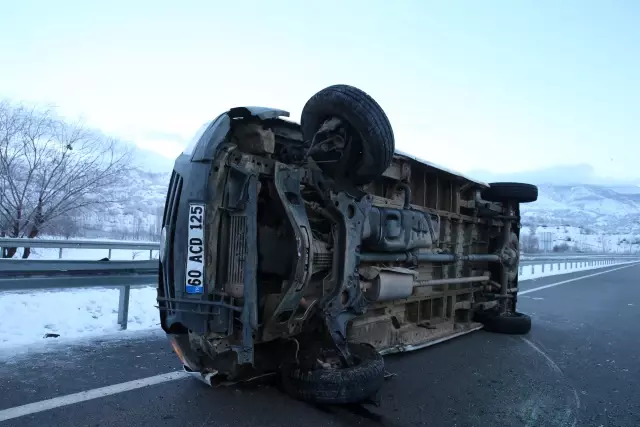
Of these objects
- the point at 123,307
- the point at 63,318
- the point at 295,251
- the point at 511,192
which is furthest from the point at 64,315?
the point at 511,192

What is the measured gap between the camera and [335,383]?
138 inches

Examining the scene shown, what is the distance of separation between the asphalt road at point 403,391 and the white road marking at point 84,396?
0.07 meters

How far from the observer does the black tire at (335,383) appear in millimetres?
3506

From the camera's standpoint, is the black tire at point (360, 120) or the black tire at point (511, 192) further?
the black tire at point (511, 192)

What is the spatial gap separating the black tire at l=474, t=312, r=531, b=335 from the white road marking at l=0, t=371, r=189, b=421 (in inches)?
183

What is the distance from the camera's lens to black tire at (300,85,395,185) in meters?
3.85

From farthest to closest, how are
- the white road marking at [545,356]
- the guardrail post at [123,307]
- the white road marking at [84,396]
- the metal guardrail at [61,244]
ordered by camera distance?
the metal guardrail at [61,244] < the guardrail post at [123,307] < the white road marking at [545,356] < the white road marking at [84,396]

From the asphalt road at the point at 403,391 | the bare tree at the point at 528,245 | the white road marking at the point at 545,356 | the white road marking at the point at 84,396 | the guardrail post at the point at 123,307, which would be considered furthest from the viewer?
the bare tree at the point at 528,245

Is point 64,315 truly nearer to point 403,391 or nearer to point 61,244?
point 61,244

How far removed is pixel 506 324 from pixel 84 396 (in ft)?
18.3

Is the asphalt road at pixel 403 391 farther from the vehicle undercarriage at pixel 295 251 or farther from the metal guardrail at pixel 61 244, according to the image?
the metal guardrail at pixel 61 244

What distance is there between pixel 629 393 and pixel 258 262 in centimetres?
356

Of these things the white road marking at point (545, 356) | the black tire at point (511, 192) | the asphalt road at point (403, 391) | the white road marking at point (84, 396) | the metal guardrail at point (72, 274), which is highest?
the black tire at point (511, 192)

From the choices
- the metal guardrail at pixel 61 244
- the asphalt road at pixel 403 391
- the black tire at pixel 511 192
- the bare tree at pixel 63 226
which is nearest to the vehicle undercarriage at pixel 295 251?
the asphalt road at pixel 403 391
